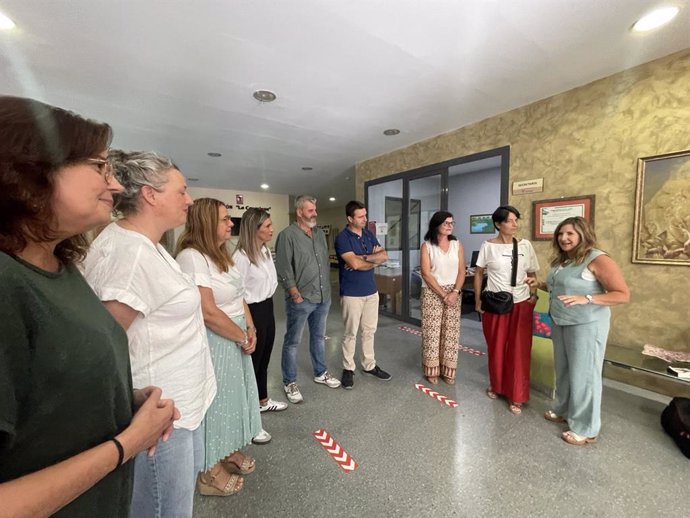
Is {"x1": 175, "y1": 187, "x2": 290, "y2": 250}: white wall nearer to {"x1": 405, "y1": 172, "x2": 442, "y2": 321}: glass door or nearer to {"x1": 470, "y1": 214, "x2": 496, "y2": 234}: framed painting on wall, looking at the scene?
{"x1": 405, "y1": 172, "x2": 442, "y2": 321}: glass door

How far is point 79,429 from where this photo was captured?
1.77 ft

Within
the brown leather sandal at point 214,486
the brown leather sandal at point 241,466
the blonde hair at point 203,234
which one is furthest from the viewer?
the brown leather sandal at point 241,466

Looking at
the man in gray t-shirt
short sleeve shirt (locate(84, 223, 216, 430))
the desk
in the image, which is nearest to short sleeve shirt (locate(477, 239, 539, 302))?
the man in gray t-shirt

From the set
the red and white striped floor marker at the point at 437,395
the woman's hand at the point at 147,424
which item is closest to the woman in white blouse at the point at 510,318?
the red and white striped floor marker at the point at 437,395

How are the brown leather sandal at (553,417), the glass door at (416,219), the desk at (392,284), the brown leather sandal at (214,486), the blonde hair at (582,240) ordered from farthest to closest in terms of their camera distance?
the desk at (392,284)
the glass door at (416,219)
the brown leather sandal at (553,417)
the blonde hair at (582,240)
the brown leather sandal at (214,486)

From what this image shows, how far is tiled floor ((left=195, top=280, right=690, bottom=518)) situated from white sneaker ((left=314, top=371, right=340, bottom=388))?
11 centimetres

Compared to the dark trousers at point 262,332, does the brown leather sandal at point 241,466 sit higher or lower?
lower

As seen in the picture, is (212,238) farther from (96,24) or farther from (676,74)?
(676,74)

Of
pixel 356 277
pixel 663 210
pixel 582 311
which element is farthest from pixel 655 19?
pixel 356 277

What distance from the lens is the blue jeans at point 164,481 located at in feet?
2.85

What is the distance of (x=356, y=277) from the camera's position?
2.68 metres

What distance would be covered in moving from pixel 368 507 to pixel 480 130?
3.79 m

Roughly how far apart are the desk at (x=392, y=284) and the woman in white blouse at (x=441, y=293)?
2.19m

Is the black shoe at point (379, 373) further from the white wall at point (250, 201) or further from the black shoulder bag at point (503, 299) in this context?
the white wall at point (250, 201)
